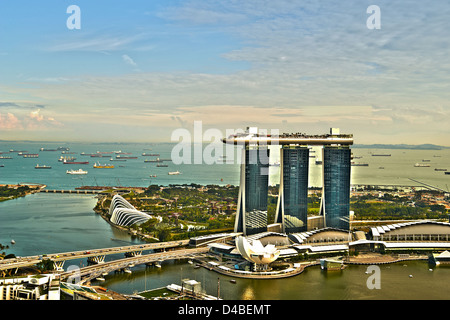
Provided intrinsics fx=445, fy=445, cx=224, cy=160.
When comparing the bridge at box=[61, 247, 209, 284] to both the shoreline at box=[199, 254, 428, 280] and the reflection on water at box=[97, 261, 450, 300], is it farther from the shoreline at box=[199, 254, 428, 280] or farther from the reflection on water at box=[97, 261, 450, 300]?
the shoreline at box=[199, 254, 428, 280]

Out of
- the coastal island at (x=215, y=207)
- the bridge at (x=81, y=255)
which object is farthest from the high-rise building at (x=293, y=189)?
the bridge at (x=81, y=255)

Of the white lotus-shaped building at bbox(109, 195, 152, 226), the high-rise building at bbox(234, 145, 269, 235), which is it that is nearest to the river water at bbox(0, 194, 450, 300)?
the white lotus-shaped building at bbox(109, 195, 152, 226)

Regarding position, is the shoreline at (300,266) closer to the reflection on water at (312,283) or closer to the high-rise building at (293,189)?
the reflection on water at (312,283)

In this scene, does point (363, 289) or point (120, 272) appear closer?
point (363, 289)
